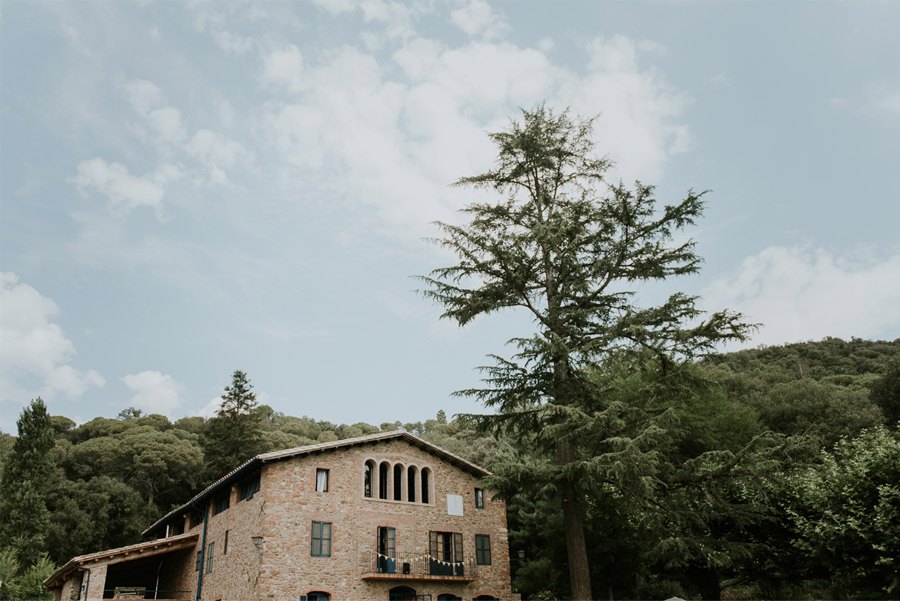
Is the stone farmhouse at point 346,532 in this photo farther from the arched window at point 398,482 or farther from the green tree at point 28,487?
the green tree at point 28,487

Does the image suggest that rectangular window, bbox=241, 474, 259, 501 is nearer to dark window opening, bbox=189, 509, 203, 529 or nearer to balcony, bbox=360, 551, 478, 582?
balcony, bbox=360, 551, 478, 582

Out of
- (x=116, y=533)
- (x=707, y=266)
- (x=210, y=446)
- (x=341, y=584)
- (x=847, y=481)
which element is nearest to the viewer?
(x=847, y=481)

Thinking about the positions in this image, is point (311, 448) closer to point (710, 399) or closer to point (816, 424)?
point (710, 399)

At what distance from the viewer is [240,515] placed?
76.6 ft

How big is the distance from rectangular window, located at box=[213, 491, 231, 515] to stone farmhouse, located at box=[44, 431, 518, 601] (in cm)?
4

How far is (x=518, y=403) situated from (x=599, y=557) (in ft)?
33.6

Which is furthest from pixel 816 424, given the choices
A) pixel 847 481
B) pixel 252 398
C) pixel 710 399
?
Answer: pixel 252 398

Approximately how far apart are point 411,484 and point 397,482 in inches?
24.2

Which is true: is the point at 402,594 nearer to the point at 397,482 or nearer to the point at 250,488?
the point at 397,482

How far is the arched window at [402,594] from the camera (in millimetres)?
22416

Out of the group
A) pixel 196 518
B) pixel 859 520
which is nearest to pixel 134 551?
pixel 196 518

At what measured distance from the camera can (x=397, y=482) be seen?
2448 centimetres

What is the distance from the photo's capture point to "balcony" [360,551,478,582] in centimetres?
2206

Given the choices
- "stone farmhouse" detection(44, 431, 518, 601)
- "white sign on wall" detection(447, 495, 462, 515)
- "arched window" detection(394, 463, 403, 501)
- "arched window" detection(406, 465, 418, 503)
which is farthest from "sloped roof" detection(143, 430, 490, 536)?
"white sign on wall" detection(447, 495, 462, 515)
